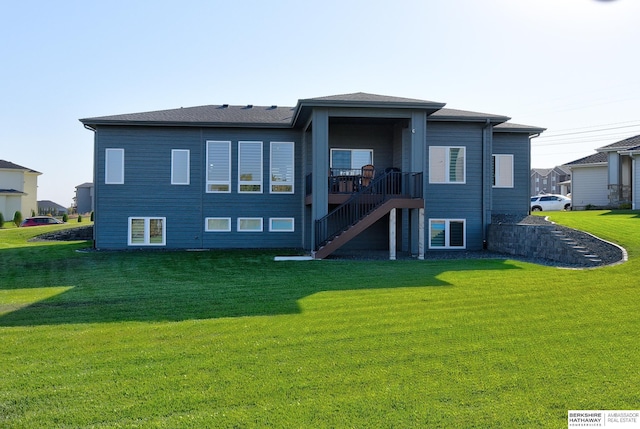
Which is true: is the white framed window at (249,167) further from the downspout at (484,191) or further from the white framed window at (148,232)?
the downspout at (484,191)

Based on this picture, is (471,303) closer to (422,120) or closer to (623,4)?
(623,4)

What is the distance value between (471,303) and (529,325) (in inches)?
59.0

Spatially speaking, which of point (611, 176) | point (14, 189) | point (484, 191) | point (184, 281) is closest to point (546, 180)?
point (611, 176)

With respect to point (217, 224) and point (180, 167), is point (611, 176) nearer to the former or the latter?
point (217, 224)

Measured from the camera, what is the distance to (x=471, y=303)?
315 inches

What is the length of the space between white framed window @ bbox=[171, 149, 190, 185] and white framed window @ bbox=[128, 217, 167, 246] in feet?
5.11

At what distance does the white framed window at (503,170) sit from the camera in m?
19.6

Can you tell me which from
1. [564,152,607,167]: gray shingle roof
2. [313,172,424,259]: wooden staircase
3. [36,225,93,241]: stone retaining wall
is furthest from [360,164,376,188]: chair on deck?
[564,152,607,167]: gray shingle roof

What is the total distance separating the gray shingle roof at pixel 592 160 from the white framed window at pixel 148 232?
86.4ft

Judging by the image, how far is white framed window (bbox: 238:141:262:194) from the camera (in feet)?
61.3

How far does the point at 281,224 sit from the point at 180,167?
170 inches

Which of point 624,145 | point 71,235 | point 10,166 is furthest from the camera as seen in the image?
point 10,166

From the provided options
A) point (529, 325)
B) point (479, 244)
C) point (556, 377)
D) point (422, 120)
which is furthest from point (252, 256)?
point (556, 377)

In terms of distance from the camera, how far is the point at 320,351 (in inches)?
216
